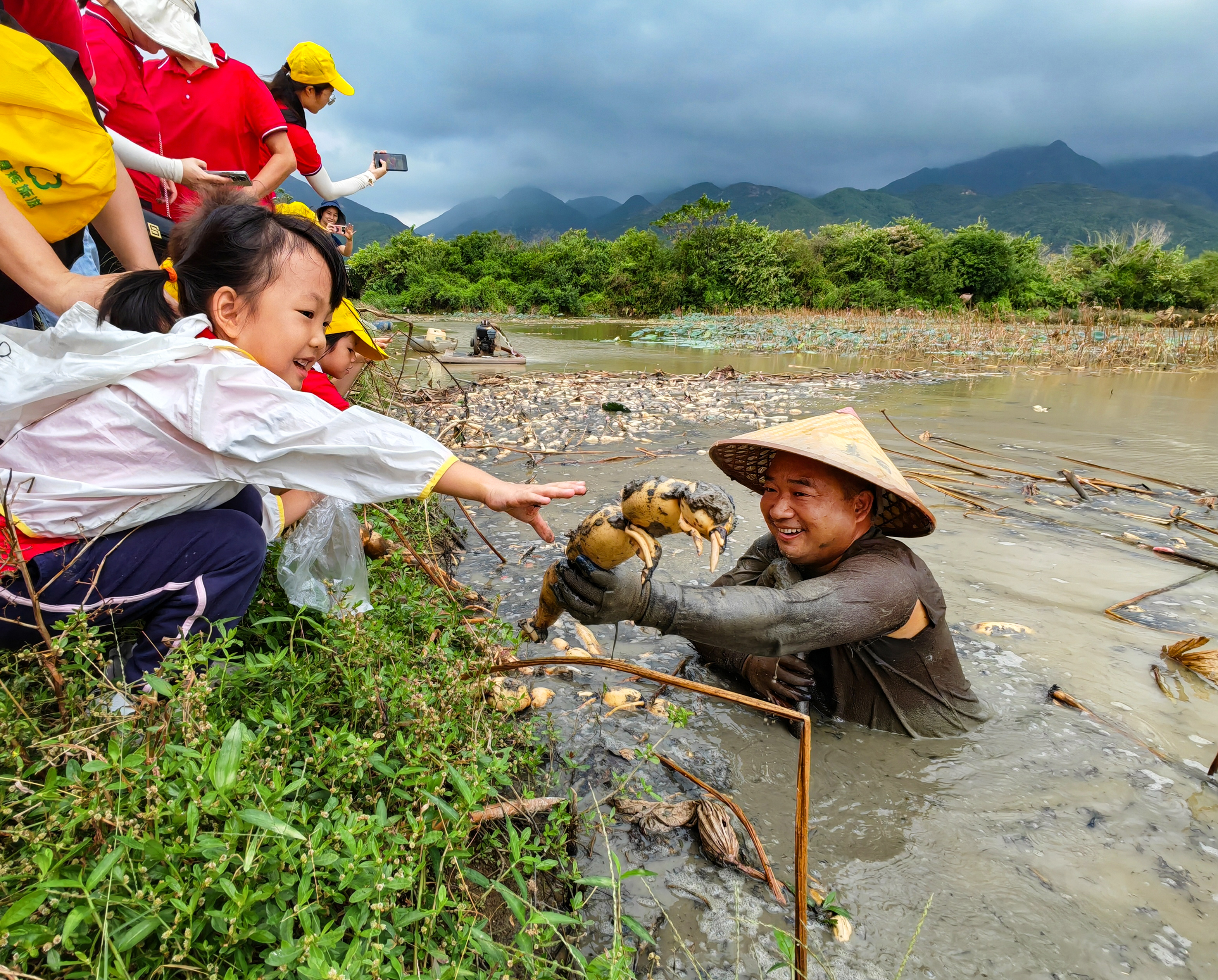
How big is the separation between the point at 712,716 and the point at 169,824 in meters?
1.71

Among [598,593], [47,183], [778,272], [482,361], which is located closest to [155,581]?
[598,593]

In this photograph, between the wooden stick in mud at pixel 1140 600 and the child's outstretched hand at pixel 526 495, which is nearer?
the child's outstretched hand at pixel 526 495

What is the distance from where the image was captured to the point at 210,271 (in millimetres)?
1850

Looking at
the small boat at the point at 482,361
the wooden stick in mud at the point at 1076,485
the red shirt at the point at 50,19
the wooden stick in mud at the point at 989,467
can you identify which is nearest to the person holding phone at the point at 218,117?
the red shirt at the point at 50,19

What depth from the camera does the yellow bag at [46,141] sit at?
1.84 meters

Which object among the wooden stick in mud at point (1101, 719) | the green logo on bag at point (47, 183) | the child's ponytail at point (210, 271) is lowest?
the wooden stick in mud at point (1101, 719)

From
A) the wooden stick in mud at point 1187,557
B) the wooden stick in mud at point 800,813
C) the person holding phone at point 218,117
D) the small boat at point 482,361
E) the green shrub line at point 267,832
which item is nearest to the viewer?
the green shrub line at point 267,832

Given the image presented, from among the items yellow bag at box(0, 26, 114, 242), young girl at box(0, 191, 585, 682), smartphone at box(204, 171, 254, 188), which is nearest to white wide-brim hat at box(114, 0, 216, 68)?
smartphone at box(204, 171, 254, 188)

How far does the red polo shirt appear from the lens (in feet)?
11.6

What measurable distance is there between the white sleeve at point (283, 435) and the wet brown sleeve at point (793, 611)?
2.41ft

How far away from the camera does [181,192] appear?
3.32m

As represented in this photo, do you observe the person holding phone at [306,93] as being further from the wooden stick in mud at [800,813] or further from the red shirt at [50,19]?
the wooden stick in mud at [800,813]

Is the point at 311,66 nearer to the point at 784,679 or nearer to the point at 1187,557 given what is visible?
the point at 784,679

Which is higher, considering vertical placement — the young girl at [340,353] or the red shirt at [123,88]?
the red shirt at [123,88]
